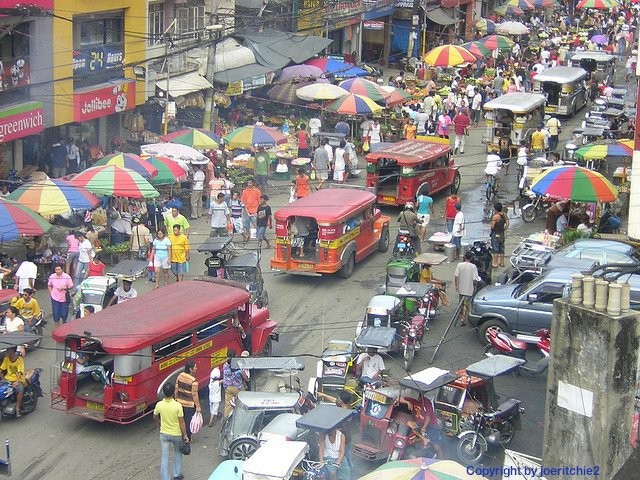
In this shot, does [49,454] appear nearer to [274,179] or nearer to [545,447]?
[545,447]

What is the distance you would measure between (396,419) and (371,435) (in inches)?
17.7

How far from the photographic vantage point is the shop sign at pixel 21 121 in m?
27.9

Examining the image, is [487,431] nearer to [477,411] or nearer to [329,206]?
[477,411]

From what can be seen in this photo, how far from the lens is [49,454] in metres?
17.0

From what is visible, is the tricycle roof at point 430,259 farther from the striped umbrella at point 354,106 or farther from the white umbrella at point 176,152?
the striped umbrella at point 354,106

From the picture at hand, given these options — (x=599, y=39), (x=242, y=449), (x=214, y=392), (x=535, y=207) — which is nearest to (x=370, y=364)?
(x=214, y=392)

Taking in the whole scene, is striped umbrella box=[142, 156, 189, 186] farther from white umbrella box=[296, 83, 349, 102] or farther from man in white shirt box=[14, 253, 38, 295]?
white umbrella box=[296, 83, 349, 102]

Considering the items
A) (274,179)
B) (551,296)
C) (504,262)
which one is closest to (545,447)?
(551,296)

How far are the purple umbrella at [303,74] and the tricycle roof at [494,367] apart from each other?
2385cm

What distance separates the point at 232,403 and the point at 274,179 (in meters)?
17.0

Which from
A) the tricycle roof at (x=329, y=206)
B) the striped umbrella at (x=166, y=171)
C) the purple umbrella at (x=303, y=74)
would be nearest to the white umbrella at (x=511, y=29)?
the purple umbrella at (x=303, y=74)

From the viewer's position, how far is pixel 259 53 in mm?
40688

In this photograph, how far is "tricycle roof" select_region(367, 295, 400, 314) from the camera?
20641 millimetres

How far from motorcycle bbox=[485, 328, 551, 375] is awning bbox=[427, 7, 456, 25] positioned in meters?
38.0
